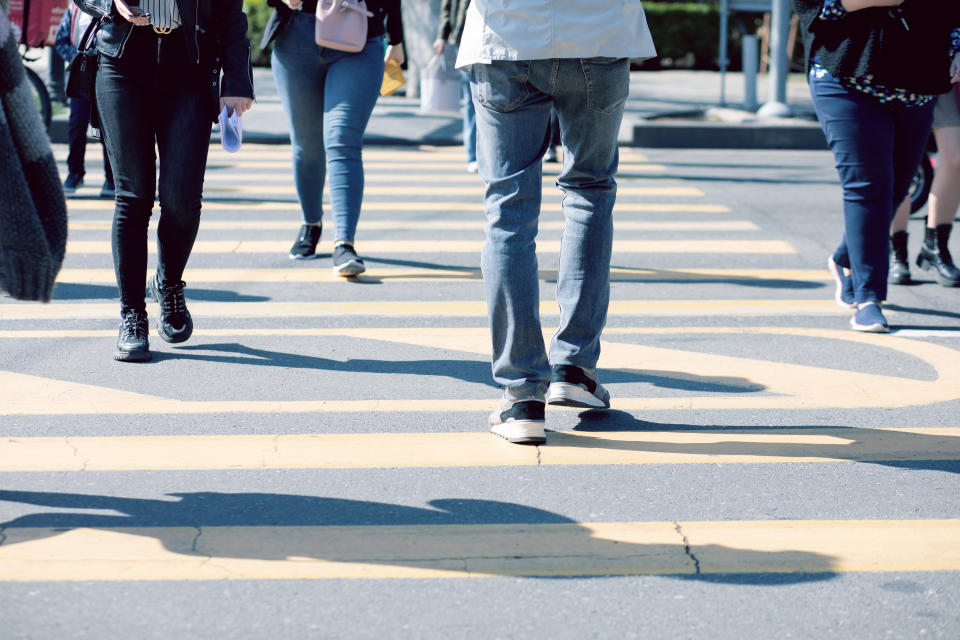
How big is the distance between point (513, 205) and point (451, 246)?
11.7 ft

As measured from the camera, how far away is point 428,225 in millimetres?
8031

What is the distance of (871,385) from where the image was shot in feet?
15.1

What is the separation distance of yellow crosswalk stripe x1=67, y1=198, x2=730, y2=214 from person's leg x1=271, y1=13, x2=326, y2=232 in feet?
6.16

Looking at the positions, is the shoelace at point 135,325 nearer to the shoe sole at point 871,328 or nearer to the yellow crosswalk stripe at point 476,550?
the yellow crosswalk stripe at point 476,550

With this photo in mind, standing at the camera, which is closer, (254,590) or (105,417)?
(254,590)

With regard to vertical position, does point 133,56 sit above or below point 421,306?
above

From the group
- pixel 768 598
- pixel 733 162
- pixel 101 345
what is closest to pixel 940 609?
pixel 768 598

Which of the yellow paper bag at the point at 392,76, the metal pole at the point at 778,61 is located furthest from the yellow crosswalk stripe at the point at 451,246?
the metal pole at the point at 778,61

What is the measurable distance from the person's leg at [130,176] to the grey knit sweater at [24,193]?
1604 millimetres

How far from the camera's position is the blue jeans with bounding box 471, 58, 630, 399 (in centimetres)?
381

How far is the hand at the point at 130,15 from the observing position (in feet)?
14.8

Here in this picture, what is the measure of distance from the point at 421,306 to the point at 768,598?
3.23 metres

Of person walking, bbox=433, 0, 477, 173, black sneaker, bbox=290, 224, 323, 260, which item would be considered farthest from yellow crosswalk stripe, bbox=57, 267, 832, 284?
person walking, bbox=433, 0, 477, 173

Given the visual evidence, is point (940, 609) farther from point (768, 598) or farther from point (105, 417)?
point (105, 417)
